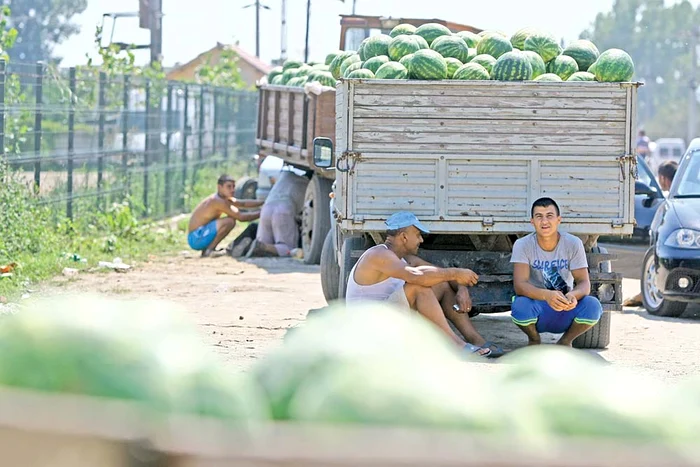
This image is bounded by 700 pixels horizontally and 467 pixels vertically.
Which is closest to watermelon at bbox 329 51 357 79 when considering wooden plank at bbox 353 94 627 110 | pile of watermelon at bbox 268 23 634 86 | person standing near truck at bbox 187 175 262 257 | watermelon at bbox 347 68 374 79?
pile of watermelon at bbox 268 23 634 86

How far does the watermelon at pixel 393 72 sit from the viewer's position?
937 centimetres

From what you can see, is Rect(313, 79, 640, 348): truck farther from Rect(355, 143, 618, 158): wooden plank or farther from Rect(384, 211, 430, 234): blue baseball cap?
Rect(384, 211, 430, 234): blue baseball cap

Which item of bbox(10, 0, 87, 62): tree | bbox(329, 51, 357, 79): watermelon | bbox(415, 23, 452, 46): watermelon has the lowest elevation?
bbox(329, 51, 357, 79): watermelon

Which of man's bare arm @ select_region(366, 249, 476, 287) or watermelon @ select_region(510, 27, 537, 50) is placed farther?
watermelon @ select_region(510, 27, 537, 50)

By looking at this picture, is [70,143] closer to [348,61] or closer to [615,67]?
[348,61]

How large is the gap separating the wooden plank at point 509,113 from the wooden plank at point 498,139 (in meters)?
0.13

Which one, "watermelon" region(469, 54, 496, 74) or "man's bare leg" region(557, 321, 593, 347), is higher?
"watermelon" region(469, 54, 496, 74)

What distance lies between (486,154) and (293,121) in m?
6.65

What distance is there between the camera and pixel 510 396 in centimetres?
171

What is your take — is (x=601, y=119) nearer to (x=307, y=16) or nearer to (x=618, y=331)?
(x=618, y=331)

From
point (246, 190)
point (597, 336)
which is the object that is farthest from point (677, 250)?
point (246, 190)

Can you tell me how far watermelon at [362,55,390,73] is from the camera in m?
9.98

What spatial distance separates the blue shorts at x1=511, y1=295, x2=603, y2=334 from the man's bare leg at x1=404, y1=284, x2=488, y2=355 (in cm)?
36

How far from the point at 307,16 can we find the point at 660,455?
21827 millimetres
